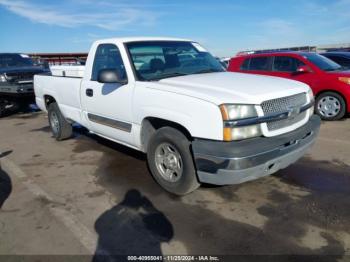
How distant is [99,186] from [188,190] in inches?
53.3

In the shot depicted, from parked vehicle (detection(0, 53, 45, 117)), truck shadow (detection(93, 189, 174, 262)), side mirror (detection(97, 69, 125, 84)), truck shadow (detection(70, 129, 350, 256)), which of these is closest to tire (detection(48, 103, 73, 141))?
truck shadow (detection(70, 129, 350, 256))

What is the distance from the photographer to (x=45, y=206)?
3.88 m

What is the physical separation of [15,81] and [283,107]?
8834mm

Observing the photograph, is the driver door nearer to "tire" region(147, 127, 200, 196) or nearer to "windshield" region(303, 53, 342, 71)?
"tire" region(147, 127, 200, 196)

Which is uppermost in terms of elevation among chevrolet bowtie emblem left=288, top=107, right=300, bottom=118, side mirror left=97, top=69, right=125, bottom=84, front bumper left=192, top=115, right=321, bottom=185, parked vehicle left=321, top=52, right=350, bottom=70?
parked vehicle left=321, top=52, right=350, bottom=70

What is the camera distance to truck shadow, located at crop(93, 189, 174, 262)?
2945mm

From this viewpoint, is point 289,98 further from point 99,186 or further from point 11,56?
point 11,56

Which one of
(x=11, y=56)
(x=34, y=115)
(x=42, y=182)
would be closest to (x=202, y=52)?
(x=42, y=182)

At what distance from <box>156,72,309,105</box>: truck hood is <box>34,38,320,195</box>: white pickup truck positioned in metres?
0.01

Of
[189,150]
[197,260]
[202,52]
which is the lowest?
[197,260]

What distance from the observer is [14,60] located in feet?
36.8

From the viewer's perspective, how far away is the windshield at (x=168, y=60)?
4352 mm

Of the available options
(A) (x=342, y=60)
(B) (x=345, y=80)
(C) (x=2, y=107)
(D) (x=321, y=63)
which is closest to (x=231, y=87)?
(B) (x=345, y=80)

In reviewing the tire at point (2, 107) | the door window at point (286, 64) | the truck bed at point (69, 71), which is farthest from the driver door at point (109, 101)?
the tire at point (2, 107)
